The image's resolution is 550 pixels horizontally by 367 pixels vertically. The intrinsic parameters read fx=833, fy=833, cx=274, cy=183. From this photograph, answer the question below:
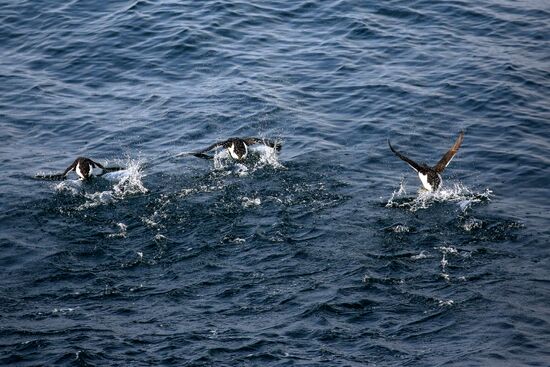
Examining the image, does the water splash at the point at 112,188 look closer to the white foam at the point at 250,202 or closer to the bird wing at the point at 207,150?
the bird wing at the point at 207,150

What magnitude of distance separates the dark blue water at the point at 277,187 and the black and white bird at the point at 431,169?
12.2 inches

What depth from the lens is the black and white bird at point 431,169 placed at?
59.9ft

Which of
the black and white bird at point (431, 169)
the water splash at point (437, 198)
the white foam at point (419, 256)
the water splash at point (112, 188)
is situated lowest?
the water splash at point (437, 198)

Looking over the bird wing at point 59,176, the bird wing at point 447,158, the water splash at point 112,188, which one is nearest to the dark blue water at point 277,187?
the water splash at point 112,188

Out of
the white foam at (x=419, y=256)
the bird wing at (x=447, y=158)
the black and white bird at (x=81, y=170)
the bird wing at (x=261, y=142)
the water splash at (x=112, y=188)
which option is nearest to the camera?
the white foam at (x=419, y=256)

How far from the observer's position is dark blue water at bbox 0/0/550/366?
1360 cm

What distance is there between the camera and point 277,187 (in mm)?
18672

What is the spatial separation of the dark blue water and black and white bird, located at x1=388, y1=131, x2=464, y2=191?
12.2 inches

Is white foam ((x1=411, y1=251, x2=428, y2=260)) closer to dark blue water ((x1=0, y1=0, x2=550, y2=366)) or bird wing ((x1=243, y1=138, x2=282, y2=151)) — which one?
dark blue water ((x1=0, y1=0, x2=550, y2=366))

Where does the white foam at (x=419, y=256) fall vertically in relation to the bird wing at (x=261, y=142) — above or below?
below

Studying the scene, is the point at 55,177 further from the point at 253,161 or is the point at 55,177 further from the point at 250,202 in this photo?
the point at 250,202

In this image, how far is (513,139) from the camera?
2100cm

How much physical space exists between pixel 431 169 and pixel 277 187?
11.3 ft

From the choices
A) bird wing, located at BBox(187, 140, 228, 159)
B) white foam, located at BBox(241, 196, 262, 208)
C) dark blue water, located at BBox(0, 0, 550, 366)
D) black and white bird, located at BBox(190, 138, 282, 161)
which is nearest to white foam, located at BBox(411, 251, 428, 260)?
dark blue water, located at BBox(0, 0, 550, 366)
